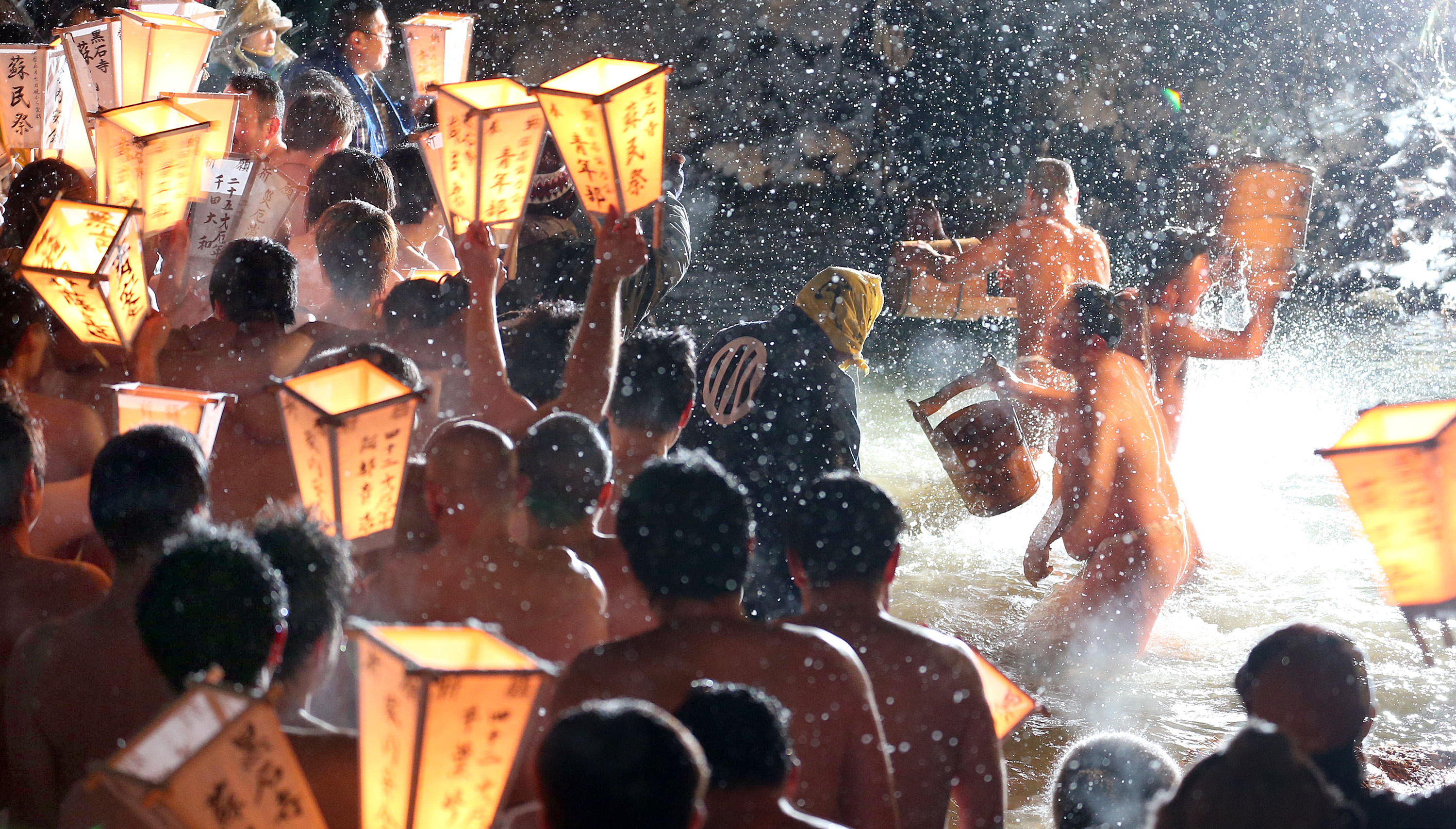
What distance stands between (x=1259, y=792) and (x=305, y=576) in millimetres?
1535

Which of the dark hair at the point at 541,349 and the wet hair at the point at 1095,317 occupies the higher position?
the wet hair at the point at 1095,317

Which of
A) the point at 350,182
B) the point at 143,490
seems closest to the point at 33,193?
the point at 350,182

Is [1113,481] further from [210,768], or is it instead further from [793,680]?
[210,768]

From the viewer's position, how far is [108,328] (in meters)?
2.76

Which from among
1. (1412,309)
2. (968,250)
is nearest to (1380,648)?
(968,250)

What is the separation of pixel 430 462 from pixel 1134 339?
3060 millimetres

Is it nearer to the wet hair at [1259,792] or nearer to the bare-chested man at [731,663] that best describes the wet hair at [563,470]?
the bare-chested man at [731,663]

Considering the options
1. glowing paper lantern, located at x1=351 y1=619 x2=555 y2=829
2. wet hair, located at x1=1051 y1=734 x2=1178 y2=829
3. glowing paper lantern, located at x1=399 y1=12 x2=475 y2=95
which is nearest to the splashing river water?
wet hair, located at x1=1051 y1=734 x2=1178 y2=829

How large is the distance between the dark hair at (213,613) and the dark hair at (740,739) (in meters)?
0.69

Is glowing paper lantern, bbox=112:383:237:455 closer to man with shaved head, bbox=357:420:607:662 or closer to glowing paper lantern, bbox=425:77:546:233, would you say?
man with shaved head, bbox=357:420:607:662

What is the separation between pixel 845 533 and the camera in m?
2.21

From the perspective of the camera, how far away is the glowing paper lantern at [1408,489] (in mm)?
2090

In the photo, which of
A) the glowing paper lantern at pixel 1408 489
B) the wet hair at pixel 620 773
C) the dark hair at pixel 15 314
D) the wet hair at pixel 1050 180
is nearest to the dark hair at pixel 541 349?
the dark hair at pixel 15 314

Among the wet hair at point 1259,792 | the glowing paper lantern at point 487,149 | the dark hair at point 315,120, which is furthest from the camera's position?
the dark hair at point 315,120
